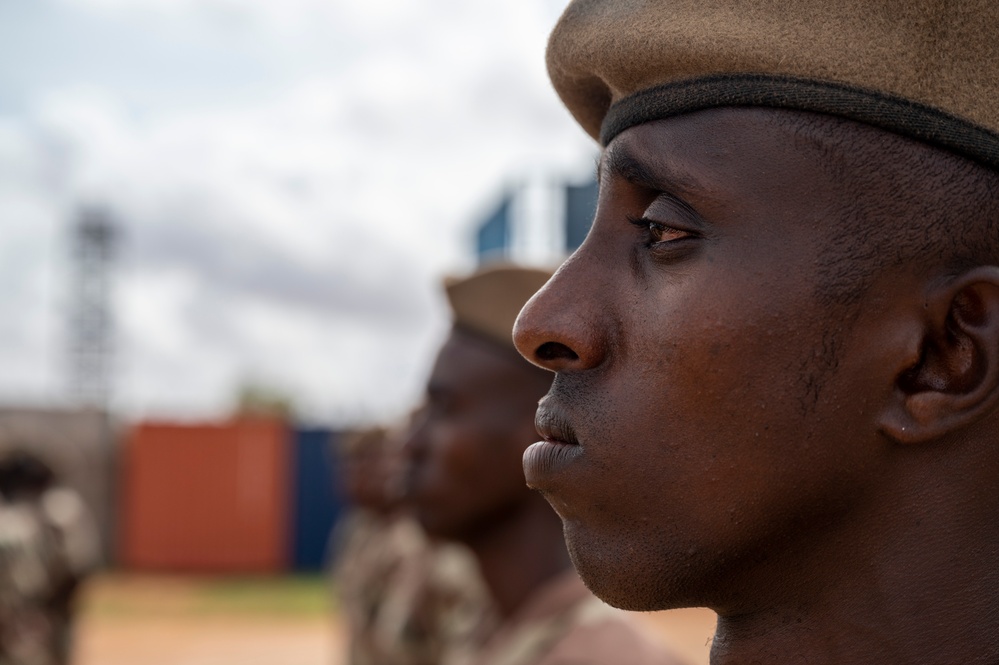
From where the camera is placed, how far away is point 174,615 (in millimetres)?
18297

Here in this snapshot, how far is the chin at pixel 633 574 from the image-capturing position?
139 cm

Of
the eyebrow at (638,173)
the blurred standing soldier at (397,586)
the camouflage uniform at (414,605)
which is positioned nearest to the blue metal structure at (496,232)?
the blurred standing soldier at (397,586)

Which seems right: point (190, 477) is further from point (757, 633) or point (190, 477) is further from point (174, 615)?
point (757, 633)

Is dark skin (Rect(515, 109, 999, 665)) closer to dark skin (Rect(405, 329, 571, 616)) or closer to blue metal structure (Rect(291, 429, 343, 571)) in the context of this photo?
dark skin (Rect(405, 329, 571, 616))

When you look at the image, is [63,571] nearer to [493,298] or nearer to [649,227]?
[493,298]

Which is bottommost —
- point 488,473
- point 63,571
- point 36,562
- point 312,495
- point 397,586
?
point 312,495

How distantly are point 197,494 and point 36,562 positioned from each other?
51.2 feet

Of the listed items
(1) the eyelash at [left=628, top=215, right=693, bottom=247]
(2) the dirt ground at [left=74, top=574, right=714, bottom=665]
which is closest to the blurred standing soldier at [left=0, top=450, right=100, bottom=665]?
(2) the dirt ground at [left=74, top=574, right=714, bottom=665]

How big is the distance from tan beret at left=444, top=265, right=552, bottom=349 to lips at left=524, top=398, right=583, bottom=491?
2.08m

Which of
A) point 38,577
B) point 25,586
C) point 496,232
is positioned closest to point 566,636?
point 25,586

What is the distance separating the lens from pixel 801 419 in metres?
1.35

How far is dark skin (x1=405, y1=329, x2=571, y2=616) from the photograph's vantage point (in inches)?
135

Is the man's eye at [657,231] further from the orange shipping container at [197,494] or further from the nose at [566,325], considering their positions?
the orange shipping container at [197,494]

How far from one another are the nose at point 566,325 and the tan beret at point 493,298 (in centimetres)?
205
